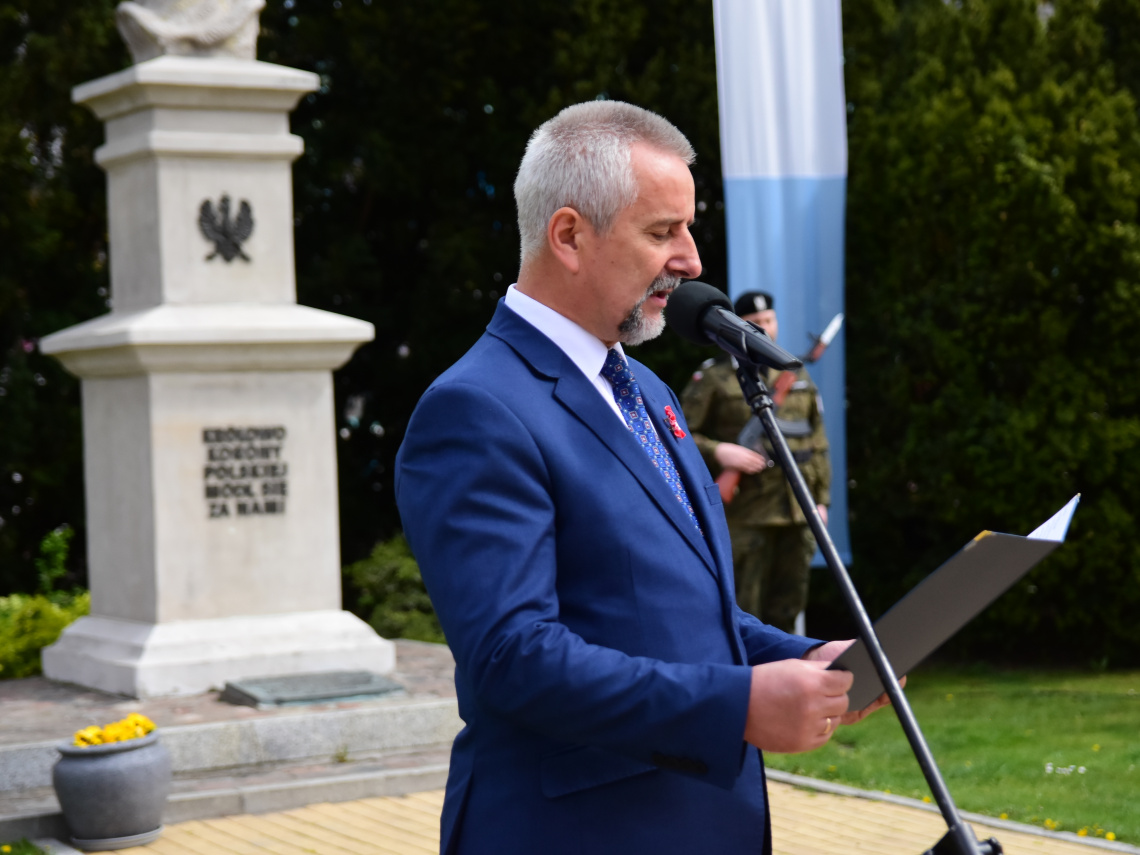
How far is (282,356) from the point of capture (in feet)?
28.5

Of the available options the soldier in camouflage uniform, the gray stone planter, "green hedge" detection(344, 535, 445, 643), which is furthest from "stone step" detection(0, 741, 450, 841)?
"green hedge" detection(344, 535, 445, 643)

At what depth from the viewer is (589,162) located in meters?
2.29

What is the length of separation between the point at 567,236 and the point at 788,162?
25.1 ft

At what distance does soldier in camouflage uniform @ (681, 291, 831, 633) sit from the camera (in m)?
9.05

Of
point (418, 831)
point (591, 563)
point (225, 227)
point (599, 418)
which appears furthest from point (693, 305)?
point (225, 227)

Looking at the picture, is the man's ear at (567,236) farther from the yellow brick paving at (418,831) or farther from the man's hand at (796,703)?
the yellow brick paving at (418,831)

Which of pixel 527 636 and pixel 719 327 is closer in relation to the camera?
pixel 527 636

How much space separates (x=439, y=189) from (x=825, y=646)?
13.7 meters

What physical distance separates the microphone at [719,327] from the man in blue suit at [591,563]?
119 mm

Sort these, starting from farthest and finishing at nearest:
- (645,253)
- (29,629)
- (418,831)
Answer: (29,629)
(418,831)
(645,253)

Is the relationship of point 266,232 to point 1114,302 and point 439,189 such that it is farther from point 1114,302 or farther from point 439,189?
point 439,189

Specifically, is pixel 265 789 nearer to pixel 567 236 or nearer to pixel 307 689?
pixel 307 689

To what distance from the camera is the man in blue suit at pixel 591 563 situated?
6.63 ft

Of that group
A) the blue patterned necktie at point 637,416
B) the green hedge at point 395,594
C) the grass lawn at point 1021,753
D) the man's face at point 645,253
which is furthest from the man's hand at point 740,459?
the man's face at point 645,253
